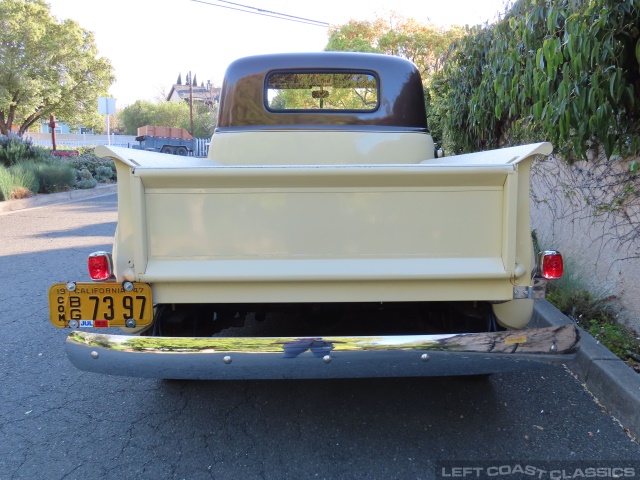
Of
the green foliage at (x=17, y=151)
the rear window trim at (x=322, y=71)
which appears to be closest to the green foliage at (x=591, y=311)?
the rear window trim at (x=322, y=71)

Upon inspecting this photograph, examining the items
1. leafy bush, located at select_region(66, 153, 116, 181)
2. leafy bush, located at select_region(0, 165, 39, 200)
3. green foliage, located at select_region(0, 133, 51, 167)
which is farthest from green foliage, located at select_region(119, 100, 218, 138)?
leafy bush, located at select_region(0, 165, 39, 200)

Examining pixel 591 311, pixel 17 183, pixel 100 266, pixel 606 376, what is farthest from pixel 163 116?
pixel 606 376

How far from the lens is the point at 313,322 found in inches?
120

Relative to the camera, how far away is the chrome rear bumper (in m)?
2.30

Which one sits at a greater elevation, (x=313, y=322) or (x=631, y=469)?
(x=313, y=322)

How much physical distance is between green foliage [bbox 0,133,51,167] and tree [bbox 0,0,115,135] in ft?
49.9

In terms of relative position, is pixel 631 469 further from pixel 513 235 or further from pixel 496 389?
pixel 513 235

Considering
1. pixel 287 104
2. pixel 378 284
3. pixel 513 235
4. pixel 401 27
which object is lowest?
pixel 378 284

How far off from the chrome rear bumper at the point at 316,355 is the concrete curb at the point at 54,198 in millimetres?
10808

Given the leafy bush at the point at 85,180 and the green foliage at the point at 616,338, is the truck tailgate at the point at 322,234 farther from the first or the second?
the leafy bush at the point at 85,180

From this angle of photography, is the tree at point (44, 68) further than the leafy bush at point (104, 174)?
Yes

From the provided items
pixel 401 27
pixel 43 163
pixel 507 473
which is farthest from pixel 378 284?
pixel 401 27

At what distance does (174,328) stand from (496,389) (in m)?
2.08

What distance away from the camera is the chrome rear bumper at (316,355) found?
230 cm
